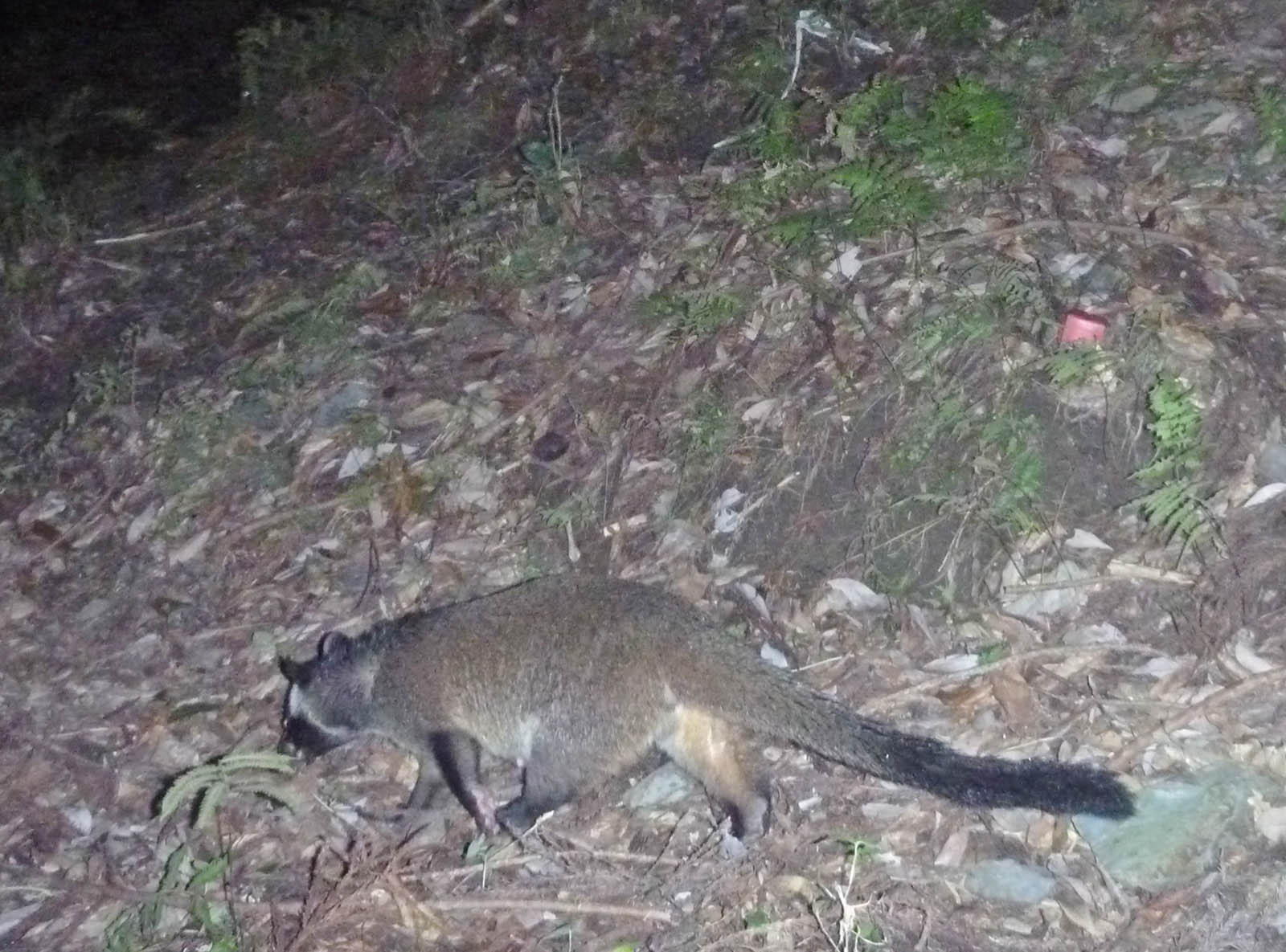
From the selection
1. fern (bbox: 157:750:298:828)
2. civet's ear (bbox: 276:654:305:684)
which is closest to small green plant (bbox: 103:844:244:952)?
fern (bbox: 157:750:298:828)

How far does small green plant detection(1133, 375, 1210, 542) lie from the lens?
491 centimetres

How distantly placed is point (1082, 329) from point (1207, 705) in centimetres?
185

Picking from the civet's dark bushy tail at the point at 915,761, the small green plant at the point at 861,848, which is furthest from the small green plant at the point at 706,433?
the small green plant at the point at 861,848

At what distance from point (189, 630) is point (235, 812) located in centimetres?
130

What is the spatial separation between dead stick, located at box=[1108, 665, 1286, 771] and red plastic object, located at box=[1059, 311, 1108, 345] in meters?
1.72

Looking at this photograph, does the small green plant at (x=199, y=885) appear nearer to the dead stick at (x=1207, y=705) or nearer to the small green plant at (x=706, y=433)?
the small green plant at (x=706, y=433)

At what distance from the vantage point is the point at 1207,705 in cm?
450

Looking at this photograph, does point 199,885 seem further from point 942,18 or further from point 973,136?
point 942,18

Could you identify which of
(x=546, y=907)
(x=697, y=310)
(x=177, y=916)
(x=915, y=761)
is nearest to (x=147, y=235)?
(x=697, y=310)

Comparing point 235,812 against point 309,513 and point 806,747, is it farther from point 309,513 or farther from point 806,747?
point 806,747

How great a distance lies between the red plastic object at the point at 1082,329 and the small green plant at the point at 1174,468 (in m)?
0.42

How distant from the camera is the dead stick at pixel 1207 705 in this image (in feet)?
14.8

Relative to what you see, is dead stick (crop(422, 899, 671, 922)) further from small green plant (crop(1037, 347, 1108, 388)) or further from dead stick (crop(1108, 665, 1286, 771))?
small green plant (crop(1037, 347, 1108, 388))

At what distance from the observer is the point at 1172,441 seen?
5.07m
